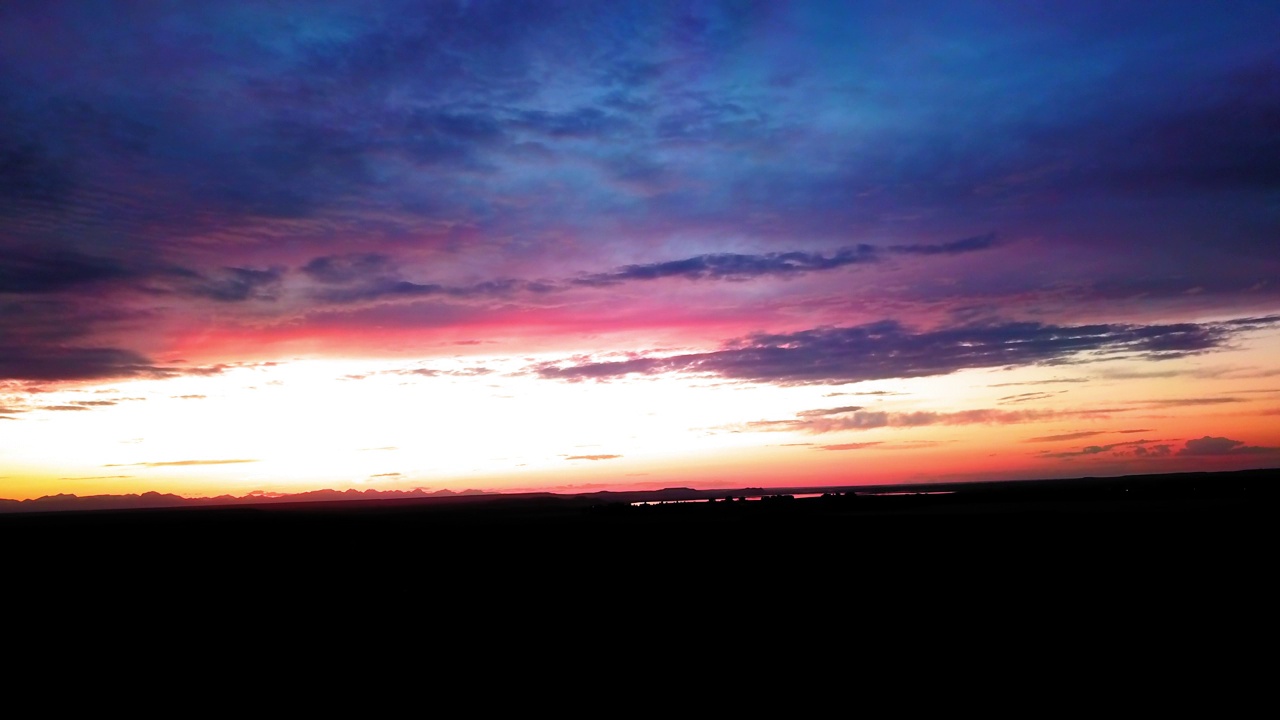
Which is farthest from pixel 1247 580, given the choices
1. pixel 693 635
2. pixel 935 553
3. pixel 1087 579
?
pixel 693 635

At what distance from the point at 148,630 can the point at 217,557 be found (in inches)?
812

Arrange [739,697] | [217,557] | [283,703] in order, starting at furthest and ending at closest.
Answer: [217,557]
[283,703]
[739,697]

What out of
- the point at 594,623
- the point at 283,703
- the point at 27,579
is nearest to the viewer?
the point at 283,703

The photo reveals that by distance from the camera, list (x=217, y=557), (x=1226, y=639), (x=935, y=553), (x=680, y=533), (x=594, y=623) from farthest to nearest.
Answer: (x=680, y=533) → (x=217, y=557) → (x=935, y=553) → (x=594, y=623) → (x=1226, y=639)

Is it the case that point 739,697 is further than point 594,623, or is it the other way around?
point 594,623

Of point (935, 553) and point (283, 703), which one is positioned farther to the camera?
point (935, 553)

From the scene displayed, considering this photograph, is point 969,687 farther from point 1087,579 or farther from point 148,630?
point 148,630

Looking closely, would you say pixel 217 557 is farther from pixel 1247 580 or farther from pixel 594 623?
pixel 1247 580

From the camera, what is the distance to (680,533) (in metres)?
47.3

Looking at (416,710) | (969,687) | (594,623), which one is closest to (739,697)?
(969,687)

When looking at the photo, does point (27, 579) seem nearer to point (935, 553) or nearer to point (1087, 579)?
point (935, 553)

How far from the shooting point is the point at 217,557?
131 ft

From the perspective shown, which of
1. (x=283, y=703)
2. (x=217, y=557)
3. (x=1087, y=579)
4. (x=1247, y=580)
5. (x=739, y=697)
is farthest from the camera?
(x=217, y=557)

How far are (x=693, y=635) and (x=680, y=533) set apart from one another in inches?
1193
